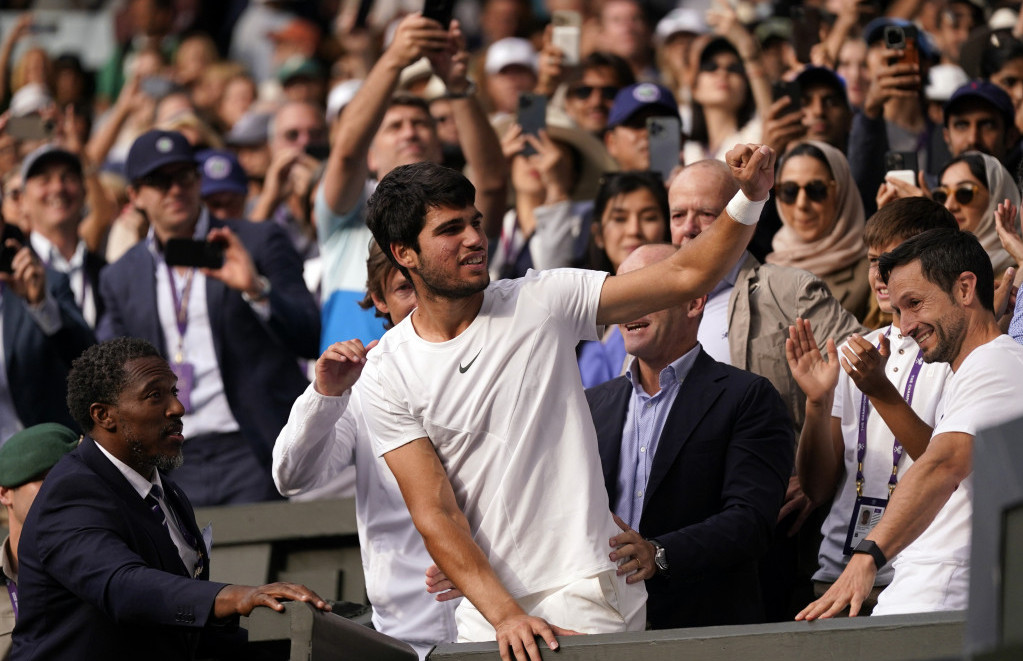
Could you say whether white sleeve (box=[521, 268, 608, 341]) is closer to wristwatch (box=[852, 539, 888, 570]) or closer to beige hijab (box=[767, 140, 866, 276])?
wristwatch (box=[852, 539, 888, 570])

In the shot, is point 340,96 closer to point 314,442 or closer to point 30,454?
point 30,454

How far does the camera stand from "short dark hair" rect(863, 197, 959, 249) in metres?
5.60

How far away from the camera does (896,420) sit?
5016mm

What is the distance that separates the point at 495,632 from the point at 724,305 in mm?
2263

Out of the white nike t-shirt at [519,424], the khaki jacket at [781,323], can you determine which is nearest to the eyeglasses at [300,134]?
the khaki jacket at [781,323]

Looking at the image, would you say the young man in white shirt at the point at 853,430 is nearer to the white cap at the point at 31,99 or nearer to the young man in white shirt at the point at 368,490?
the young man in white shirt at the point at 368,490

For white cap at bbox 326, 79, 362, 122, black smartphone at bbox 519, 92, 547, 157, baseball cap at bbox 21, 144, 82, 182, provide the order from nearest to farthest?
black smartphone at bbox 519, 92, 547, 157, baseball cap at bbox 21, 144, 82, 182, white cap at bbox 326, 79, 362, 122

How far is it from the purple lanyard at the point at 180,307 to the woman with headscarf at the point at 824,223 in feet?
9.17

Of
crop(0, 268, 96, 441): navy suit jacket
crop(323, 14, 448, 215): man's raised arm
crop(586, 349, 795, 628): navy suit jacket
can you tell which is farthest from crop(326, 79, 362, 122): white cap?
crop(586, 349, 795, 628): navy suit jacket

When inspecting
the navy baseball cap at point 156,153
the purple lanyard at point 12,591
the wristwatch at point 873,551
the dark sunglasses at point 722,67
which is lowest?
the purple lanyard at point 12,591

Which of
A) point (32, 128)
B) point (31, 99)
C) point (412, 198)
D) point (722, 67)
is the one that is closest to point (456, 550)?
point (412, 198)

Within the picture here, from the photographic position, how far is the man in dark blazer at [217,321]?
7273mm

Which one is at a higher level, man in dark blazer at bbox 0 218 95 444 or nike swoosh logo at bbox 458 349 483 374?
nike swoosh logo at bbox 458 349 483 374

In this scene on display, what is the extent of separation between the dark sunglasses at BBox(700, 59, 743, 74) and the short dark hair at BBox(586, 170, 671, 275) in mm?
1637
